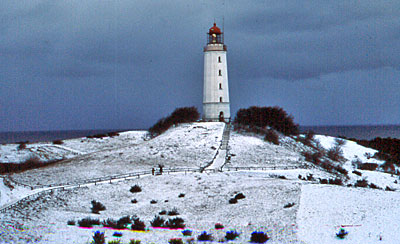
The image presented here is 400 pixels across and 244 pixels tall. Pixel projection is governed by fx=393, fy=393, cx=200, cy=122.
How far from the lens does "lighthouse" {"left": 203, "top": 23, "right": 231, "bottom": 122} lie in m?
58.9

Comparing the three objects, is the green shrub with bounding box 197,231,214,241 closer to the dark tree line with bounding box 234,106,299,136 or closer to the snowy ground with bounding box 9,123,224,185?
the snowy ground with bounding box 9,123,224,185

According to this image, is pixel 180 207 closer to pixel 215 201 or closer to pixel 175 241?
pixel 215 201

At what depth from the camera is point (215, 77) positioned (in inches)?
2322

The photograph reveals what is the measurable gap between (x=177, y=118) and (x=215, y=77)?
11369mm

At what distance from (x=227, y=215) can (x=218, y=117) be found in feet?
127

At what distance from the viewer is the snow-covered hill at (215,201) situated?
1708 centimetres

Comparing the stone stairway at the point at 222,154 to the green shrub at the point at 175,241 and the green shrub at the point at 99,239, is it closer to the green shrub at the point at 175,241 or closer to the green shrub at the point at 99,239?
the green shrub at the point at 175,241

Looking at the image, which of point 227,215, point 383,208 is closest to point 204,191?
point 227,215

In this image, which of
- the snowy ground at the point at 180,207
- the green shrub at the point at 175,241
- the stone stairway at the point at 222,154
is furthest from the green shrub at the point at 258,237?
the stone stairway at the point at 222,154

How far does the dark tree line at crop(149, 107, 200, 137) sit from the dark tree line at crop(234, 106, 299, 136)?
8.59 meters

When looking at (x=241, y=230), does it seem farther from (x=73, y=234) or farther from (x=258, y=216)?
(x=73, y=234)

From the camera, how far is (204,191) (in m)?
28.5

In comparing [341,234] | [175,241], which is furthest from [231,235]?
[341,234]

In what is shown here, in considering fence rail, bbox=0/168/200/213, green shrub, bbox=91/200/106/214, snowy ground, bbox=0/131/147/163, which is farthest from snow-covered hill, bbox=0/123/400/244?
snowy ground, bbox=0/131/147/163
